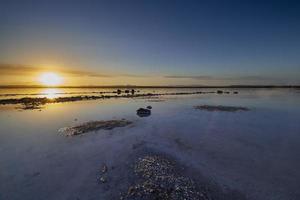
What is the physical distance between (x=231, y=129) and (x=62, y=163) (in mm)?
13513

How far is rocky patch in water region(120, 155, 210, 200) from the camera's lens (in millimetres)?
6461

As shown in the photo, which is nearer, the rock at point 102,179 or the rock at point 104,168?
the rock at point 102,179

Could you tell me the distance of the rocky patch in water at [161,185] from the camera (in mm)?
6461

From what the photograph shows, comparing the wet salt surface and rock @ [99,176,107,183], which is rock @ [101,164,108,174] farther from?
rock @ [99,176,107,183]

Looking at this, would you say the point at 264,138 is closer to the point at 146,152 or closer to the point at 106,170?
the point at 146,152

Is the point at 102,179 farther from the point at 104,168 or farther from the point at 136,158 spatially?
the point at 136,158

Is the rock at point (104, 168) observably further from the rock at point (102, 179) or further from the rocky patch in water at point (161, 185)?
the rocky patch in water at point (161, 185)

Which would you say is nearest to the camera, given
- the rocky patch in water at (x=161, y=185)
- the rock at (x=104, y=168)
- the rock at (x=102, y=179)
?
the rocky patch in water at (x=161, y=185)

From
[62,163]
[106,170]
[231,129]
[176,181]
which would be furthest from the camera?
[231,129]

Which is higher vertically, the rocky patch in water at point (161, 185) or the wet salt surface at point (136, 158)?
the rocky patch in water at point (161, 185)

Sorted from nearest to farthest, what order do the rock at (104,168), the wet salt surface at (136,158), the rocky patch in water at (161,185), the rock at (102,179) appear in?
the rocky patch in water at (161,185) < the wet salt surface at (136,158) < the rock at (102,179) < the rock at (104,168)

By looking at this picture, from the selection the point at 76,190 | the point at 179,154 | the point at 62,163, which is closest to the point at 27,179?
the point at 62,163

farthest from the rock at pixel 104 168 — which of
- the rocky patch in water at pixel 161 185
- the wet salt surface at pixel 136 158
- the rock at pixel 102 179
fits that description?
the rocky patch in water at pixel 161 185

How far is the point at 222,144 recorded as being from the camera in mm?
12625
